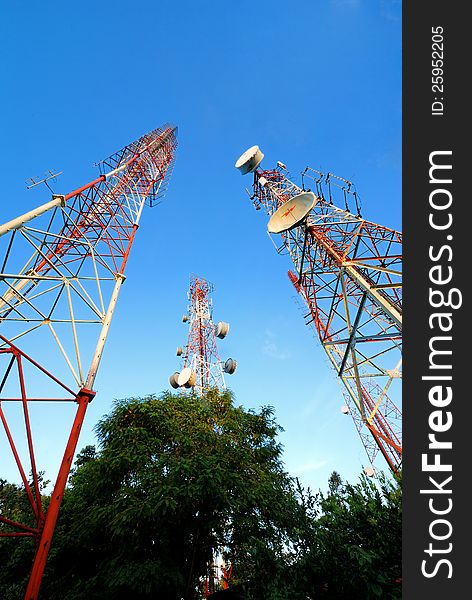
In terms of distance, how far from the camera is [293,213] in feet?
38.3

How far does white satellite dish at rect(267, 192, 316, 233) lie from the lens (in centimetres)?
1126

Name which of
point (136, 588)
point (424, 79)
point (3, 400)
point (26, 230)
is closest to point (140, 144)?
point (26, 230)

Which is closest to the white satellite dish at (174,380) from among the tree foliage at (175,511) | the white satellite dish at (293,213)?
the tree foliage at (175,511)

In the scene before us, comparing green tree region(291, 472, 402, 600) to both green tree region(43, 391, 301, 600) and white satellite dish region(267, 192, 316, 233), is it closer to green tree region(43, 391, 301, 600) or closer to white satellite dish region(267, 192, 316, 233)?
green tree region(43, 391, 301, 600)

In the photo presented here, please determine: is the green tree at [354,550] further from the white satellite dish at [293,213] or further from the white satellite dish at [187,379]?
the white satellite dish at [187,379]

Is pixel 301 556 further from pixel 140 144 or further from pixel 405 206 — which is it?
pixel 140 144

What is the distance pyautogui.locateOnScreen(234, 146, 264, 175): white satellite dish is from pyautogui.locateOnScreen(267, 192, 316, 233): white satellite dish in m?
6.17

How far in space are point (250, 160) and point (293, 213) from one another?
6.93 meters

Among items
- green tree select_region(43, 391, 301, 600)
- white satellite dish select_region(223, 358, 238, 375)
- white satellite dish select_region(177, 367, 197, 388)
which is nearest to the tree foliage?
green tree select_region(43, 391, 301, 600)

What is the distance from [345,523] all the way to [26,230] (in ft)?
31.5

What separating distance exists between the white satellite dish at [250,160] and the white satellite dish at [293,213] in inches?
243

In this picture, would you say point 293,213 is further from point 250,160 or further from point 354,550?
point 354,550

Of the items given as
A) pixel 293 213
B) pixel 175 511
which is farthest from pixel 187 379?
pixel 293 213

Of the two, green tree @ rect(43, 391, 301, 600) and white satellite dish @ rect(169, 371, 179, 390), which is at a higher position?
white satellite dish @ rect(169, 371, 179, 390)
